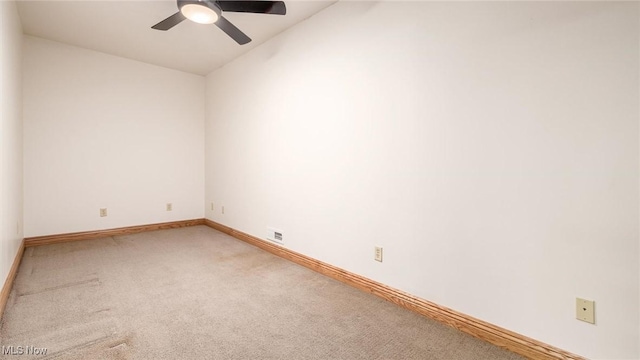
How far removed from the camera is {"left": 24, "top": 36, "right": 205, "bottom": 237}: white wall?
10.9 feet

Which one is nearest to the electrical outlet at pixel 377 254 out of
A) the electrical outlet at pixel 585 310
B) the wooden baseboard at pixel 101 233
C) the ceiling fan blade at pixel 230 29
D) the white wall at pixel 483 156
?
the white wall at pixel 483 156

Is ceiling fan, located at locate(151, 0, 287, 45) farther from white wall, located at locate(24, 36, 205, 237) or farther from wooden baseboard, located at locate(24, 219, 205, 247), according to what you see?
wooden baseboard, located at locate(24, 219, 205, 247)

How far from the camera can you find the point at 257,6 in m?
1.99

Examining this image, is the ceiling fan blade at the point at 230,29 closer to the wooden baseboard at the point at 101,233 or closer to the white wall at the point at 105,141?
the white wall at the point at 105,141

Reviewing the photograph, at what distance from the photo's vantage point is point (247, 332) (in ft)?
5.46

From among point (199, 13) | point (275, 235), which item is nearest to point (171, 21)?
point (199, 13)

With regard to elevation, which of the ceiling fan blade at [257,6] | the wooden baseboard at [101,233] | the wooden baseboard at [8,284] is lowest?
the wooden baseboard at [8,284]

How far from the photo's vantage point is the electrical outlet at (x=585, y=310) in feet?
4.29

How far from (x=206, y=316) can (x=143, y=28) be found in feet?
Answer: 9.64

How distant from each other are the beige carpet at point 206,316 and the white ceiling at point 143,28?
2.38 metres

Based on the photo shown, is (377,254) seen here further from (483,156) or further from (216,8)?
(216,8)

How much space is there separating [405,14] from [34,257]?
161 inches

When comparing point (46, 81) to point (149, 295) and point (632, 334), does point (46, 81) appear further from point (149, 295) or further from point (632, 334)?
point (632, 334)

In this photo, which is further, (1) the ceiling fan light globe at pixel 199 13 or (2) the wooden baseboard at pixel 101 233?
(2) the wooden baseboard at pixel 101 233
